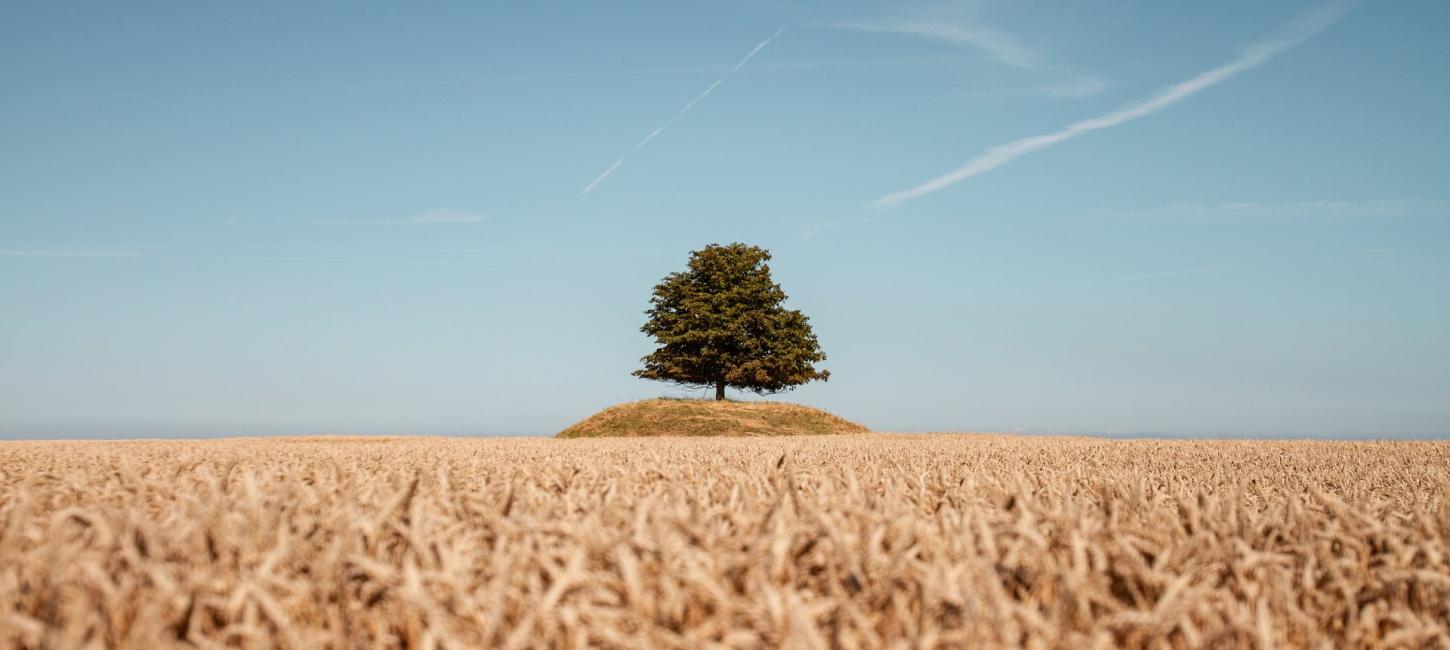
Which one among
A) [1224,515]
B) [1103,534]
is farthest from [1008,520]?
[1224,515]

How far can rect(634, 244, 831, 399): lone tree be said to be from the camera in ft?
160

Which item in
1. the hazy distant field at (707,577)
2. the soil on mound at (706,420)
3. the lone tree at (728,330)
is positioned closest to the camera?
the hazy distant field at (707,577)

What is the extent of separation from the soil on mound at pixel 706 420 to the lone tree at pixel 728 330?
7.06m

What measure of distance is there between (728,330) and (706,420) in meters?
12.8

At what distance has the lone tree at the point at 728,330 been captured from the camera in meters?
48.8

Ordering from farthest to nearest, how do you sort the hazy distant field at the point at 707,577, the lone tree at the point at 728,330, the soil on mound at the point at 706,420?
the lone tree at the point at 728,330 < the soil on mound at the point at 706,420 < the hazy distant field at the point at 707,577

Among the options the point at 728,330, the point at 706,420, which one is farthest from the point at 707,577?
the point at 728,330

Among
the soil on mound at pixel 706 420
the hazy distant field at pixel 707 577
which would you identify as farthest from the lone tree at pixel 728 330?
the hazy distant field at pixel 707 577

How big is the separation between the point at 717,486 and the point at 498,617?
255 cm

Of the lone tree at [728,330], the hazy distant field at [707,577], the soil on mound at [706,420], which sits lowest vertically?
the hazy distant field at [707,577]

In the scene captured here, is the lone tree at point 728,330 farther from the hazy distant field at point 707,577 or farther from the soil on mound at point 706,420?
the hazy distant field at point 707,577

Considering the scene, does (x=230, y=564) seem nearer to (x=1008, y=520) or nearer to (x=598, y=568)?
(x=598, y=568)

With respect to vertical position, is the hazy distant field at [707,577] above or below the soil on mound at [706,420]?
below

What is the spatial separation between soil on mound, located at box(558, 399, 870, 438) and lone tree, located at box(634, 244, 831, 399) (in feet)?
23.2
